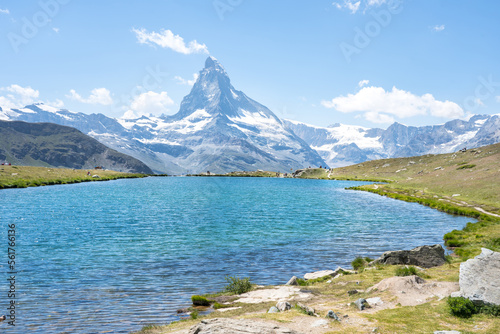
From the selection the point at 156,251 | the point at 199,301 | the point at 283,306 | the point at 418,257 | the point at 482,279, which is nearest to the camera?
the point at 482,279

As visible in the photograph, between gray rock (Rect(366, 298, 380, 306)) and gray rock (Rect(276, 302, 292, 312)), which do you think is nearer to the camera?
gray rock (Rect(276, 302, 292, 312))

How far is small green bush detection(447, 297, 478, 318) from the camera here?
62.1ft

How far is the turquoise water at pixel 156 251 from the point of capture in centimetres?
2516

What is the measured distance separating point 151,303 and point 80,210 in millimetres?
62368

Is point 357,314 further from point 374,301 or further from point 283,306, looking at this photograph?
point 283,306

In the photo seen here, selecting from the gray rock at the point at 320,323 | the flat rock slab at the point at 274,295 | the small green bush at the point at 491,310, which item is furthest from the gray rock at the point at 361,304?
the small green bush at the point at 491,310

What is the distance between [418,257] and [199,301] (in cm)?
2263

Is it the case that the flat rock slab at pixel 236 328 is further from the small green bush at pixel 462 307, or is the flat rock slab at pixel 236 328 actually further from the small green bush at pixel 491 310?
the small green bush at pixel 491 310

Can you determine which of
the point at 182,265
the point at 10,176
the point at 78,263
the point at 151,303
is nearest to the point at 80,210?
the point at 78,263

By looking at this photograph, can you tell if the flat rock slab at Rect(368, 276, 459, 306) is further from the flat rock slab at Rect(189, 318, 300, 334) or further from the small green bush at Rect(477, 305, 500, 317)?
the flat rock slab at Rect(189, 318, 300, 334)

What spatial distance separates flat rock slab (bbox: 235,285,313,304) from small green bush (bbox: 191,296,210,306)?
2270 mm

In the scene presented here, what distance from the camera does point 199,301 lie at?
1014 inches

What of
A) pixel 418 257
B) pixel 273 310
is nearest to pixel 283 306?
pixel 273 310

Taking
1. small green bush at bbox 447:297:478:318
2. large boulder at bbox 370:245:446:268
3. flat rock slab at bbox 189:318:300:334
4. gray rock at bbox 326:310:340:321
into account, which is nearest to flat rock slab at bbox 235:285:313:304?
gray rock at bbox 326:310:340:321
